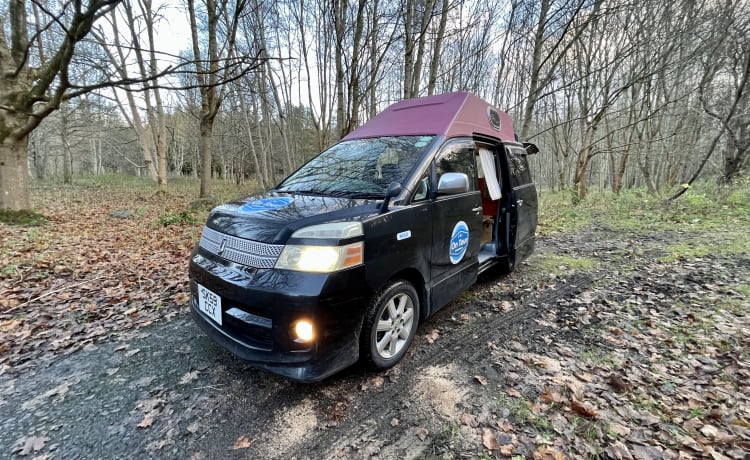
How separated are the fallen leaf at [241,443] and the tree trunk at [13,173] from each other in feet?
27.3

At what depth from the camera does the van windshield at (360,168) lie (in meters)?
2.76

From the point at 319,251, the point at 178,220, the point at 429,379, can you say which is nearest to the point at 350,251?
the point at 319,251

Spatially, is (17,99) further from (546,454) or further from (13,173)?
(546,454)

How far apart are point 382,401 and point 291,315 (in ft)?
3.05

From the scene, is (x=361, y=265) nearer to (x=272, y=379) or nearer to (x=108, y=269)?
(x=272, y=379)

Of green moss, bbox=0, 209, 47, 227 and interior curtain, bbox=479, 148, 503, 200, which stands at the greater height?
interior curtain, bbox=479, 148, 503, 200

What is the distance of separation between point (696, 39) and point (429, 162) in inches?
550

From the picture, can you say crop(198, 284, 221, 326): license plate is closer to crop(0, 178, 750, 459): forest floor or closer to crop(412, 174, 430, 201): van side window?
crop(0, 178, 750, 459): forest floor

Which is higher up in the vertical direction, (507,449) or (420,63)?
(420,63)

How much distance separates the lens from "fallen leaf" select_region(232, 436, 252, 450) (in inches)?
73.2

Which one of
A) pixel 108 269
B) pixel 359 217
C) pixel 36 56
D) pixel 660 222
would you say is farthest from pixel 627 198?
pixel 36 56

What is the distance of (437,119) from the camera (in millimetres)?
3393

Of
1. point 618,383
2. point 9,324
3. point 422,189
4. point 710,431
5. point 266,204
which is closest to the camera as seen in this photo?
point 710,431

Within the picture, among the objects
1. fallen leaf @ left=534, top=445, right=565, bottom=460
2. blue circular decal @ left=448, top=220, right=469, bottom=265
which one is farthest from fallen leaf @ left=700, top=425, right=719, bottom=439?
blue circular decal @ left=448, top=220, right=469, bottom=265
